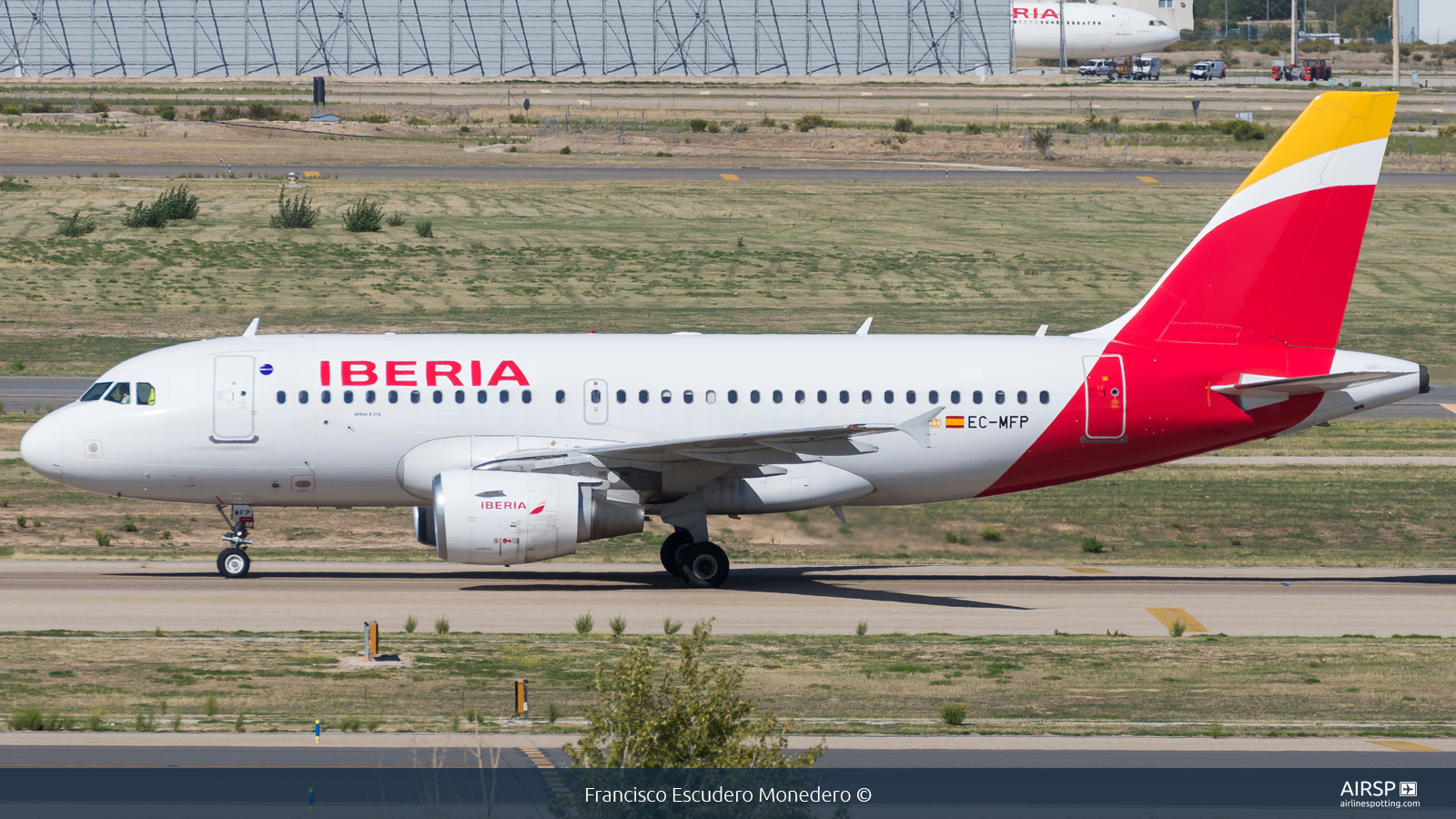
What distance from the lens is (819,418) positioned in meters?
29.1

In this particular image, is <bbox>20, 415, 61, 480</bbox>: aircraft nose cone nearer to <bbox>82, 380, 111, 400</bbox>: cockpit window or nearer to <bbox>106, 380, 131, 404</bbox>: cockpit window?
<bbox>82, 380, 111, 400</bbox>: cockpit window

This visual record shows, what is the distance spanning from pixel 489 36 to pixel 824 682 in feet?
439

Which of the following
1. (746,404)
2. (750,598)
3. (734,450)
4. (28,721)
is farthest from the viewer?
(746,404)

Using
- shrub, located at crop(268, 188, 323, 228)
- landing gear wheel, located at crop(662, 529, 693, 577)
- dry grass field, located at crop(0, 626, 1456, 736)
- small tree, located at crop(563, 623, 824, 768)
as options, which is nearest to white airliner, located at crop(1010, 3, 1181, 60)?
shrub, located at crop(268, 188, 323, 228)

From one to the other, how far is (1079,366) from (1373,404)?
5.55 metres

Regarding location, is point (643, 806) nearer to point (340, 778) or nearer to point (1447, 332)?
point (340, 778)

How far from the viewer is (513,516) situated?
26969 millimetres

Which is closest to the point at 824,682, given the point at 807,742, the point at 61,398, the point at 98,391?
the point at 807,742

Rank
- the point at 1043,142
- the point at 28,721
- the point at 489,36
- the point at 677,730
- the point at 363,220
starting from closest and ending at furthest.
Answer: the point at 677,730 → the point at 28,721 → the point at 363,220 → the point at 1043,142 → the point at 489,36

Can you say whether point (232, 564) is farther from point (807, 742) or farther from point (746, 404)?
point (807, 742)

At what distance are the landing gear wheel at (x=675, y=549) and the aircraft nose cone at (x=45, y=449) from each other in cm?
1112

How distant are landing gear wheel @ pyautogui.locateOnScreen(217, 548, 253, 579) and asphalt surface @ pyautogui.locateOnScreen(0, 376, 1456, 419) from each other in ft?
64.3

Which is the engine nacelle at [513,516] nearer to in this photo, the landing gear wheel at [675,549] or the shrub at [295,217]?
the landing gear wheel at [675,549]

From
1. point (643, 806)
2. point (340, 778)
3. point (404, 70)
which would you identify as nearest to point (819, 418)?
point (340, 778)
